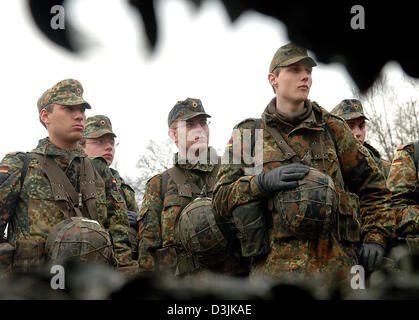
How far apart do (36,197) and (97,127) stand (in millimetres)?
2807

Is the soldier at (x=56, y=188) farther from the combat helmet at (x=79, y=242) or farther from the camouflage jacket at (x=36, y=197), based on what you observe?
the combat helmet at (x=79, y=242)

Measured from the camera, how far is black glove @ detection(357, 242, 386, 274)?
3297 mm

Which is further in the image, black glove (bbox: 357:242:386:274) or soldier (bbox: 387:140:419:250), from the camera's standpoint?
soldier (bbox: 387:140:419:250)

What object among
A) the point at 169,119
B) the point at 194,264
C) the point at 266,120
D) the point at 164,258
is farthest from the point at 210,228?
the point at 169,119

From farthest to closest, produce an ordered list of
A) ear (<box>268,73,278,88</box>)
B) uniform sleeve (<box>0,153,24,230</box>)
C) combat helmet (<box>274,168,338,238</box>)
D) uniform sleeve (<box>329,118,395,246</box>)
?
1. uniform sleeve (<box>0,153,24,230</box>)
2. ear (<box>268,73,278,88</box>)
3. uniform sleeve (<box>329,118,395,246</box>)
4. combat helmet (<box>274,168,338,238</box>)

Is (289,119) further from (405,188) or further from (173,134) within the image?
(173,134)

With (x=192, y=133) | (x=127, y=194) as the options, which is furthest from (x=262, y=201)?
(x=127, y=194)

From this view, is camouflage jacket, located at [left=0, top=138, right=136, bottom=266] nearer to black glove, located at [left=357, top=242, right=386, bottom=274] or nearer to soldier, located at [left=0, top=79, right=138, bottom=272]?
soldier, located at [left=0, top=79, right=138, bottom=272]

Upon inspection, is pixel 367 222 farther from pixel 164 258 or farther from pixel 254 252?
pixel 164 258

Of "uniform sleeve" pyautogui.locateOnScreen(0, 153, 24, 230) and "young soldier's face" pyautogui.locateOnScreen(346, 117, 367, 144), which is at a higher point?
"young soldier's face" pyautogui.locateOnScreen(346, 117, 367, 144)

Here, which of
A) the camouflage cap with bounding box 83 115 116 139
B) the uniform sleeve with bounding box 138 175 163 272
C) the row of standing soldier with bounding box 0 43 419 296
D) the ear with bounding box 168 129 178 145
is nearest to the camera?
the row of standing soldier with bounding box 0 43 419 296

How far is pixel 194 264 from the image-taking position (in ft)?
15.6

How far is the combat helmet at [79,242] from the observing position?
12.1 ft

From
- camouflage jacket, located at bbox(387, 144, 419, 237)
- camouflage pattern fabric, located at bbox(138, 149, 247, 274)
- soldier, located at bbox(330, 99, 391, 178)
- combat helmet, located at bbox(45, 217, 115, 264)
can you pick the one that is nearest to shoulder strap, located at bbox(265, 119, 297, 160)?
combat helmet, located at bbox(45, 217, 115, 264)
